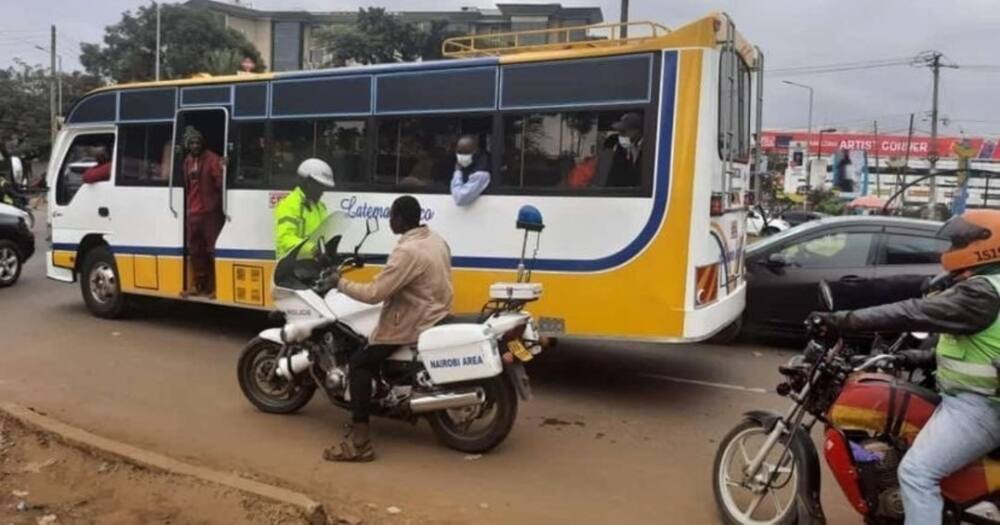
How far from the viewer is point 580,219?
669cm

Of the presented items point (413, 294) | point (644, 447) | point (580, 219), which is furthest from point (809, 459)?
point (580, 219)

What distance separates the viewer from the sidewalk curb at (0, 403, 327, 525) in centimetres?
430

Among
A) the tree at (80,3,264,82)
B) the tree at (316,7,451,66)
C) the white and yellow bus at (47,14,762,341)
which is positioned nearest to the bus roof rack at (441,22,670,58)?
the white and yellow bus at (47,14,762,341)

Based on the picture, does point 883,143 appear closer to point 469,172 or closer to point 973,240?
point 469,172

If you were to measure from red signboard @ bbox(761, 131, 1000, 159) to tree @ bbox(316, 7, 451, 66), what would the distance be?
3068 cm

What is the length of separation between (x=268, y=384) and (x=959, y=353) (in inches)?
175

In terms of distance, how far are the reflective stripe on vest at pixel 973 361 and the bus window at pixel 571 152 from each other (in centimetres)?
316

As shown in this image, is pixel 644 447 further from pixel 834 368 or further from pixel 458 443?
pixel 834 368

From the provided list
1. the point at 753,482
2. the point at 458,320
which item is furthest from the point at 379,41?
the point at 753,482

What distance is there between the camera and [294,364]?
589cm

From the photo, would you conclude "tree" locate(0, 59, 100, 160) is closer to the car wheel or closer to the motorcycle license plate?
the car wheel

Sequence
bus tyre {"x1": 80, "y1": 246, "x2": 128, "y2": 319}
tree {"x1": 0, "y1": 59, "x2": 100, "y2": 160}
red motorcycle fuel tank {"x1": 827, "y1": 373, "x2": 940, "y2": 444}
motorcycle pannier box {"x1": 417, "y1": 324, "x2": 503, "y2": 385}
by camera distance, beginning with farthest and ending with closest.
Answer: tree {"x1": 0, "y1": 59, "x2": 100, "y2": 160} < bus tyre {"x1": 80, "y1": 246, "x2": 128, "y2": 319} < motorcycle pannier box {"x1": 417, "y1": 324, "x2": 503, "y2": 385} < red motorcycle fuel tank {"x1": 827, "y1": 373, "x2": 940, "y2": 444}

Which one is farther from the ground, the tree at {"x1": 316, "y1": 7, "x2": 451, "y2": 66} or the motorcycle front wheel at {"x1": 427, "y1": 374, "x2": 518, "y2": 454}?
the tree at {"x1": 316, "y1": 7, "x2": 451, "y2": 66}

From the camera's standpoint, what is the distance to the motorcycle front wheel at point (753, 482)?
161 inches
